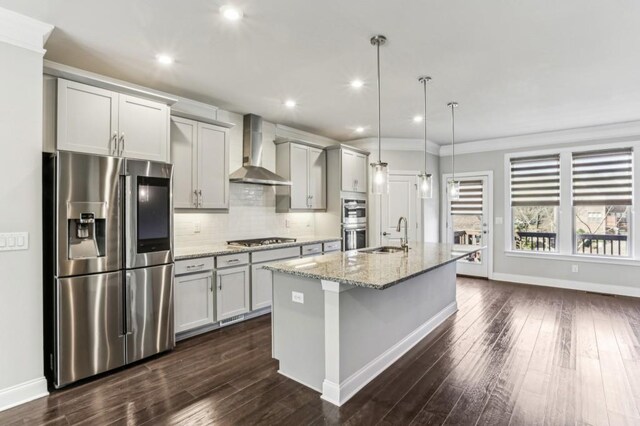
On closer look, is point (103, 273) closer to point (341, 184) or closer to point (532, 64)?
point (341, 184)

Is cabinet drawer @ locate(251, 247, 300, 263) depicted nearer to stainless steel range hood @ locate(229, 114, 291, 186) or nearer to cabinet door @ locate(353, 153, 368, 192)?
stainless steel range hood @ locate(229, 114, 291, 186)

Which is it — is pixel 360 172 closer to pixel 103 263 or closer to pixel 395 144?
pixel 395 144

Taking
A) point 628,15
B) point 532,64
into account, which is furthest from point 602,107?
point 628,15

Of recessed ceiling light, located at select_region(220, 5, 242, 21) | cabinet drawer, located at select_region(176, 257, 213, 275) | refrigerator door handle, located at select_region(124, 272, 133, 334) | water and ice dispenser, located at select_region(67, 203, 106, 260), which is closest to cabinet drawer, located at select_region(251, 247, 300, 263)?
cabinet drawer, located at select_region(176, 257, 213, 275)

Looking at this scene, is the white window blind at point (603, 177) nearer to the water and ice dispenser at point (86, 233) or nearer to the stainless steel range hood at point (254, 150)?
the stainless steel range hood at point (254, 150)

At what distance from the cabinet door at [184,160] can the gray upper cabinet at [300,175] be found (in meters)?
1.47

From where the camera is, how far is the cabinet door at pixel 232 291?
11.9 feet

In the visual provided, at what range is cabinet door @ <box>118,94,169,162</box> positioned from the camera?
303 cm

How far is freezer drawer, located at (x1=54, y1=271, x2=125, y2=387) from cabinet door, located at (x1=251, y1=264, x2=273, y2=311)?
1.45 m

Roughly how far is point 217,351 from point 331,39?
2.93 metres

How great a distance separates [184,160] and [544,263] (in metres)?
6.01

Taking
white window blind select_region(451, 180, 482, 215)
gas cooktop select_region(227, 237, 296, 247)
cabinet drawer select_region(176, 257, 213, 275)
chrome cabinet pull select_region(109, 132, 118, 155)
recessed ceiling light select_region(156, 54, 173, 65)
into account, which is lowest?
cabinet drawer select_region(176, 257, 213, 275)

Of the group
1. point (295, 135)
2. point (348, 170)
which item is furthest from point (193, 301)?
point (348, 170)

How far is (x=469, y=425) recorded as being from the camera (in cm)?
208
